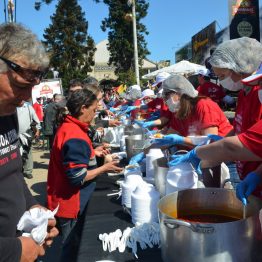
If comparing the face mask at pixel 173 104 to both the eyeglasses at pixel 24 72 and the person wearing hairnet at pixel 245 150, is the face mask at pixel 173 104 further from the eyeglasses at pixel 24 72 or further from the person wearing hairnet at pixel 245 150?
the eyeglasses at pixel 24 72

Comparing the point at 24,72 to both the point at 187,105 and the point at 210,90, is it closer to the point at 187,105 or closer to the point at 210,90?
the point at 187,105

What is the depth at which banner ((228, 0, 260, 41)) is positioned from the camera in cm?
1198

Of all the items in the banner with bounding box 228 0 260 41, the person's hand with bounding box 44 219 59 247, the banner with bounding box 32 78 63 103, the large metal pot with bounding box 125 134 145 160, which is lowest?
the person's hand with bounding box 44 219 59 247

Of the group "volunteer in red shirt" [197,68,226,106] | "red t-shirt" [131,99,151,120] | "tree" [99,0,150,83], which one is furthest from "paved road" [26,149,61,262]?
"tree" [99,0,150,83]

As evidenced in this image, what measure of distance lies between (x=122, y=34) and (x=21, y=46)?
27.8 meters

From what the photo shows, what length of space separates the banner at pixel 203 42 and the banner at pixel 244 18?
525 centimetres

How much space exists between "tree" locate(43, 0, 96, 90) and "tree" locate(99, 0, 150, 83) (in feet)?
12.5

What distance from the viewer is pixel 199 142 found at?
203 centimetres

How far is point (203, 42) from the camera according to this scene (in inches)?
777

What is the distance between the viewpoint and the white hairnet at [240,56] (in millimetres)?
1640

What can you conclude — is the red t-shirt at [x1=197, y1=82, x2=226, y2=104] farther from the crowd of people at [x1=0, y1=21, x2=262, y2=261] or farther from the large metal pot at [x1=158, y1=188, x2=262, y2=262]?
the large metal pot at [x1=158, y1=188, x2=262, y2=262]

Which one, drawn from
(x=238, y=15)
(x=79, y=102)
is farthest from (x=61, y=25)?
(x=79, y=102)

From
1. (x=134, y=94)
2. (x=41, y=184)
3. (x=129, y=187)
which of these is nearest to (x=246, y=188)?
(x=129, y=187)

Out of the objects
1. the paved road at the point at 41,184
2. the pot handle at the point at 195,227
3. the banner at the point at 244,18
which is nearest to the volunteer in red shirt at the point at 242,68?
the pot handle at the point at 195,227
